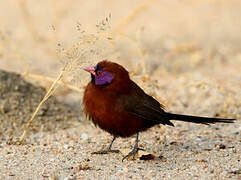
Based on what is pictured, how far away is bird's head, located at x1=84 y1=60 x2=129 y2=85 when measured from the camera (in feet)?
11.7

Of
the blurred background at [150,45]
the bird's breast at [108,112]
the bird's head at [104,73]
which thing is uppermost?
the blurred background at [150,45]

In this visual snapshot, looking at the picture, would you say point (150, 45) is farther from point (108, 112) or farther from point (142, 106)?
point (108, 112)

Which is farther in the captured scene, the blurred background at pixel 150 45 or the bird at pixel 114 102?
the blurred background at pixel 150 45

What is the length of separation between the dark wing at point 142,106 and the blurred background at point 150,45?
455 mm

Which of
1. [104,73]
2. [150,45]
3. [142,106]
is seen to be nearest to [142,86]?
[142,106]

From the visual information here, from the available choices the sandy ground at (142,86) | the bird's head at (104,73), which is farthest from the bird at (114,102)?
the sandy ground at (142,86)

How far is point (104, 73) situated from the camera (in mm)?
3570

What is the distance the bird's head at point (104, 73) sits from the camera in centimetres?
356

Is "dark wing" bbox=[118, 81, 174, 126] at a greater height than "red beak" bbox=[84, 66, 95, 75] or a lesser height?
lesser

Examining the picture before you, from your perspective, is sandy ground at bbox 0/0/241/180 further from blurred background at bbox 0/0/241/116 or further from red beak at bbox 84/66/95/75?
red beak at bbox 84/66/95/75

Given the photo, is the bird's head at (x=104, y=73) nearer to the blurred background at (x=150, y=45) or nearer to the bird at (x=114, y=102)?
the bird at (x=114, y=102)

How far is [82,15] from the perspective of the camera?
10.1m

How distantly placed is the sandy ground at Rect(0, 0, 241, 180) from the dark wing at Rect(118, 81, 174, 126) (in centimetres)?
36

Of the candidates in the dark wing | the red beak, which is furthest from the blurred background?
the dark wing
